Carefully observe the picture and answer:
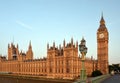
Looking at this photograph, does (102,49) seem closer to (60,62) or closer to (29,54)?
(60,62)

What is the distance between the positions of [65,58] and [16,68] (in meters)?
48.0

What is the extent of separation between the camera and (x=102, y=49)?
4038 inches

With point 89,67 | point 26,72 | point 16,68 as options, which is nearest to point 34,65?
point 26,72

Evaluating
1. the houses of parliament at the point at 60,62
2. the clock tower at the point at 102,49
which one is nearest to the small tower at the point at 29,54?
the houses of parliament at the point at 60,62

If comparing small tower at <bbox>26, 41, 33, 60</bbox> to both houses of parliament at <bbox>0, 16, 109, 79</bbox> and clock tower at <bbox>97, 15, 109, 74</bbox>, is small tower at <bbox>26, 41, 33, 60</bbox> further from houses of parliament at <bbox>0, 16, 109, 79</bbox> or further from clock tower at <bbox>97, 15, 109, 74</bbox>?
clock tower at <bbox>97, 15, 109, 74</bbox>

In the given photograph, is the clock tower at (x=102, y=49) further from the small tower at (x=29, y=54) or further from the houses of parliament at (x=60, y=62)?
the small tower at (x=29, y=54)

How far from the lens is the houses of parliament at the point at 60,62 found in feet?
259

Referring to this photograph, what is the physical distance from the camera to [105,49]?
334 ft

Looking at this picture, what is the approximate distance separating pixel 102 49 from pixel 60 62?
28.7 m

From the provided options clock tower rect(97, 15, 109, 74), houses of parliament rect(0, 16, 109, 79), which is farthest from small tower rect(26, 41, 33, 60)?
clock tower rect(97, 15, 109, 74)

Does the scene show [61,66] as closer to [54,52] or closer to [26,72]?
[54,52]

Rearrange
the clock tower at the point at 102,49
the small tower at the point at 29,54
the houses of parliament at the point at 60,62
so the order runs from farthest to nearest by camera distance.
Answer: the small tower at the point at 29,54 < the clock tower at the point at 102,49 < the houses of parliament at the point at 60,62

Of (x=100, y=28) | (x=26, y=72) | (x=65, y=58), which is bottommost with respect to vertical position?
(x=26, y=72)

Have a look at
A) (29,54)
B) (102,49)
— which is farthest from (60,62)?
(29,54)
